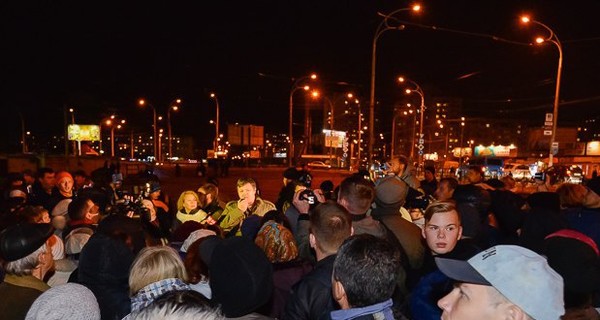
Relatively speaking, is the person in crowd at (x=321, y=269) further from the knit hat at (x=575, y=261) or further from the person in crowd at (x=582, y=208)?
the person in crowd at (x=582, y=208)

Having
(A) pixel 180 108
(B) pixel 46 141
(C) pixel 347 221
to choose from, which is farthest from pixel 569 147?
(C) pixel 347 221

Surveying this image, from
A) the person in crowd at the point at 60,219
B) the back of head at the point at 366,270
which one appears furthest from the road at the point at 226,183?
the back of head at the point at 366,270

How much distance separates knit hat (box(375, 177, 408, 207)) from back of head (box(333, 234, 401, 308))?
246cm

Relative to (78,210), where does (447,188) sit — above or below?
above

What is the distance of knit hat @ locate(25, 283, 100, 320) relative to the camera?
9.16 feet

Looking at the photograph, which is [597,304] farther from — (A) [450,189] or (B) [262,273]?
(A) [450,189]

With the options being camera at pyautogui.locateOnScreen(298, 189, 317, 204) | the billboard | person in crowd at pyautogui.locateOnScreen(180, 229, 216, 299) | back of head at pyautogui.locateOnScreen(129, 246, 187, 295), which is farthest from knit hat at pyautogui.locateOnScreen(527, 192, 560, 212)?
the billboard

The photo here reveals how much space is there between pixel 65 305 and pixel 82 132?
45.1 metres

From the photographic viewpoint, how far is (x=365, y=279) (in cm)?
256

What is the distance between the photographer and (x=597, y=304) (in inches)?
159

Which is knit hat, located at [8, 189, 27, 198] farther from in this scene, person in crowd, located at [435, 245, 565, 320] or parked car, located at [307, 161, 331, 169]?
parked car, located at [307, 161, 331, 169]

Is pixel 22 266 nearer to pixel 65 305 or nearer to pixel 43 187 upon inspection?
pixel 65 305

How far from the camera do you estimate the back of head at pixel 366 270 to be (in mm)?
2547

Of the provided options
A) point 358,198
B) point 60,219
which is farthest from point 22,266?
point 60,219
